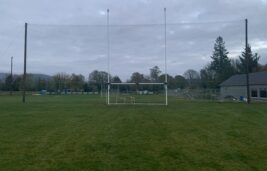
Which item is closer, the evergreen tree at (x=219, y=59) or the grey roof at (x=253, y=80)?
the grey roof at (x=253, y=80)

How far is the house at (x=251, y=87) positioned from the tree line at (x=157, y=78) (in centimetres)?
1687

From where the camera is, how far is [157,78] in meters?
86.9

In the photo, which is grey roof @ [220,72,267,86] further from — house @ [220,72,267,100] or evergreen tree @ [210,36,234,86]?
evergreen tree @ [210,36,234,86]

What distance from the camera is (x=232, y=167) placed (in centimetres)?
537

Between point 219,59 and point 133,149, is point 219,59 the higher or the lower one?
the higher one

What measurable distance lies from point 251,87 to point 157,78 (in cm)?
4769

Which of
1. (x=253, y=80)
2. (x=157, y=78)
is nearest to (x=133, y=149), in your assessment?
(x=253, y=80)

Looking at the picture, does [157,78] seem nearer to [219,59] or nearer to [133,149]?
[219,59]

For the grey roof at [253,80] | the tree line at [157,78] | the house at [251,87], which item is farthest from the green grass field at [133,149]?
the tree line at [157,78]

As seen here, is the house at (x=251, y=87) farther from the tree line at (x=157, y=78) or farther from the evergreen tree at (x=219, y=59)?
the evergreen tree at (x=219, y=59)

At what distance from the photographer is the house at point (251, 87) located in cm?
3744

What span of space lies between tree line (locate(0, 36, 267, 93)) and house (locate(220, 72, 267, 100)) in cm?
1687

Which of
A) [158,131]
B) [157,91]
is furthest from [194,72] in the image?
[158,131]

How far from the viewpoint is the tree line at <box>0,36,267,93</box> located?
2657 inches
